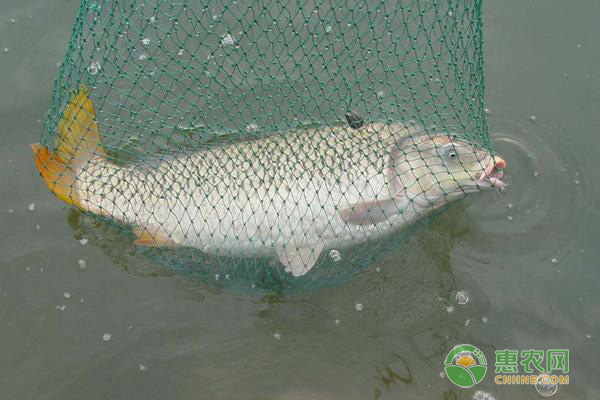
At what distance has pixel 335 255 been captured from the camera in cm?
468

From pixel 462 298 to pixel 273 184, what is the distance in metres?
1.49

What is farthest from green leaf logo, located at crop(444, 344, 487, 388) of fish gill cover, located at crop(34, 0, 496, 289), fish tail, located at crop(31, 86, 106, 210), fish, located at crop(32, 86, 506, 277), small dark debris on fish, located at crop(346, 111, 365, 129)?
fish tail, located at crop(31, 86, 106, 210)

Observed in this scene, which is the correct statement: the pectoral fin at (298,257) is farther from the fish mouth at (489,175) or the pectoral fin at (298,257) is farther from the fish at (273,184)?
the fish mouth at (489,175)

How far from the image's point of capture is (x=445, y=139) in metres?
4.55

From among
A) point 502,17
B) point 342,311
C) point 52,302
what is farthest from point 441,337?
point 502,17

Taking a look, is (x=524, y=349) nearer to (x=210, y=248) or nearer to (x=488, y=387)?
(x=488, y=387)

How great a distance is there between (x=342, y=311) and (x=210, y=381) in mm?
976

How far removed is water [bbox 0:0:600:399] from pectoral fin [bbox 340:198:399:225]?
40cm

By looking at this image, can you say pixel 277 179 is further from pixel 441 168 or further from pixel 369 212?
pixel 441 168

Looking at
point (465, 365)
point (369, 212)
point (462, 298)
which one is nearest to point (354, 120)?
point (369, 212)

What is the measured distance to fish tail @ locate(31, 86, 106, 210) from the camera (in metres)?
4.31

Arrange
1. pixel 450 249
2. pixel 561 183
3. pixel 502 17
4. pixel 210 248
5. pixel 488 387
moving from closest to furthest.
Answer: pixel 488 387 → pixel 210 248 → pixel 450 249 → pixel 561 183 → pixel 502 17

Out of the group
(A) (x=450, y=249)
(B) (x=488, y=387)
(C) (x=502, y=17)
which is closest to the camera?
(B) (x=488, y=387)

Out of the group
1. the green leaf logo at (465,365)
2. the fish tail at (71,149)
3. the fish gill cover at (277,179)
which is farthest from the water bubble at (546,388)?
the fish tail at (71,149)
